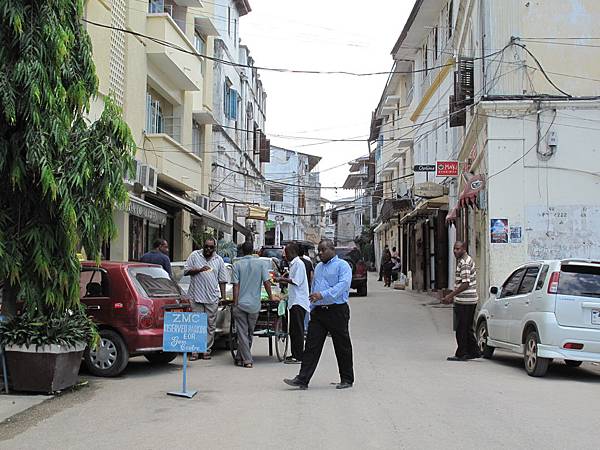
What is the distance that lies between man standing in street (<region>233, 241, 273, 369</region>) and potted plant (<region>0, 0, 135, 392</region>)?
2579 millimetres

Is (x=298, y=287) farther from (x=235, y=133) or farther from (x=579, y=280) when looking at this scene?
(x=235, y=133)

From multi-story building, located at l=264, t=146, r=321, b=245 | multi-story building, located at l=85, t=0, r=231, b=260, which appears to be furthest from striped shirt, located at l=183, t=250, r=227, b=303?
multi-story building, located at l=264, t=146, r=321, b=245

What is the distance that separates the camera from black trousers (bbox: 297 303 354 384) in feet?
30.9

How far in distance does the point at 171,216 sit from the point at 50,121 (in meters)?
17.6

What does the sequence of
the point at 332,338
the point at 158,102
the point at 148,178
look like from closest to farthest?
the point at 332,338
the point at 148,178
the point at 158,102

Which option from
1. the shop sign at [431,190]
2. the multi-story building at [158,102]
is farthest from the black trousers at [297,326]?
the shop sign at [431,190]

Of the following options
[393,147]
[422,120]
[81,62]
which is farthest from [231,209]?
[81,62]

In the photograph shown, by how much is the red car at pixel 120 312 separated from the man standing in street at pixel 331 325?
2227 mm

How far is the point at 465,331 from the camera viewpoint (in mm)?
12281

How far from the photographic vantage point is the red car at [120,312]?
10.3 meters

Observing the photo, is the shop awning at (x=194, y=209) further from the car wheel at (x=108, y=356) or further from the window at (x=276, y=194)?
the window at (x=276, y=194)

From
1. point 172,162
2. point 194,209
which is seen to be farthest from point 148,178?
point 194,209

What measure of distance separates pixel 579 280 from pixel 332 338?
12.8ft

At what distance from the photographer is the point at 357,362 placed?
12.1 m
